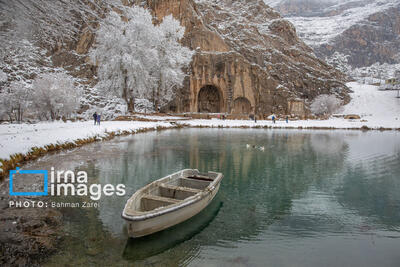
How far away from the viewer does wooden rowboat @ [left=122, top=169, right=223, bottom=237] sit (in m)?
5.84

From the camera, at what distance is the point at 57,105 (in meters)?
42.3

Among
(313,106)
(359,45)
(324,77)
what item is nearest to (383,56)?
(359,45)

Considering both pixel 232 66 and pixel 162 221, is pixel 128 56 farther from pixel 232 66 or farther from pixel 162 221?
pixel 162 221

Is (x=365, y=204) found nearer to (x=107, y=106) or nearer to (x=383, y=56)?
(x=107, y=106)

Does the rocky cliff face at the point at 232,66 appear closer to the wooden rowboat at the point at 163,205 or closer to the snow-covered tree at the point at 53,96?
the snow-covered tree at the point at 53,96

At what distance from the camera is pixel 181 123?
41562mm

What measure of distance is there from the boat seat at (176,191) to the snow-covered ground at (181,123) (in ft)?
28.8

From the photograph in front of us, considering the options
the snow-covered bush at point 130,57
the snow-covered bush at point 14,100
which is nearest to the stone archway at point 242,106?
the snow-covered bush at point 130,57

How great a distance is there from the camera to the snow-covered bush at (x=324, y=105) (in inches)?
2663

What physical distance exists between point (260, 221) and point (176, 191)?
2.58 meters

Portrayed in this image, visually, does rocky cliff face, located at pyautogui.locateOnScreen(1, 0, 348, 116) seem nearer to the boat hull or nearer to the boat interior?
the boat interior

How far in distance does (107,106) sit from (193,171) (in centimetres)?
5257

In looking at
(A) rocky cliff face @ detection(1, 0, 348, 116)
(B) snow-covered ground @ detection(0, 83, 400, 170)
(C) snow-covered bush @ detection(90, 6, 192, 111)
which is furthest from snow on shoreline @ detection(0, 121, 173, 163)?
(A) rocky cliff face @ detection(1, 0, 348, 116)

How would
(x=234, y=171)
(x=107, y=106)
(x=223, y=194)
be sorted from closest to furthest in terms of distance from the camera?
1. (x=223, y=194)
2. (x=234, y=171)
3. (x=107, y=106)
